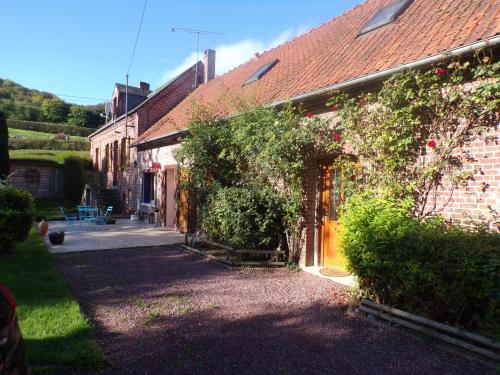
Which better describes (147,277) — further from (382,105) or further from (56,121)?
(56,121)

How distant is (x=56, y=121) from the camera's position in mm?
52656

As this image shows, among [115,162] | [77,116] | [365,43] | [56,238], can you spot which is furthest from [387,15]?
[77,116]

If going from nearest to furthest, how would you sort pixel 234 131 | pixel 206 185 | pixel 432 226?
1. pixel 432 226
2. pixel 234 131
3. pixel 206 185

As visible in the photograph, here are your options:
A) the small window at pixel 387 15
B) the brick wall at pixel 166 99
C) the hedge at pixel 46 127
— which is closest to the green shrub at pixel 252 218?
the small window at pixel 387 15

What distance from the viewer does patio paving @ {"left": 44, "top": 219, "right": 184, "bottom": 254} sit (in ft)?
32.1

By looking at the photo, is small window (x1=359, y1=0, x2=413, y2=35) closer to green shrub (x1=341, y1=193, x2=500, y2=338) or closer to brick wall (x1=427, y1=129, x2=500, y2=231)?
brick wall (x1=427, y1=129, x2=500, y2=231)

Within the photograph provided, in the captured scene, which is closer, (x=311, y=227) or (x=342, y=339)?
(x=342, y=339)

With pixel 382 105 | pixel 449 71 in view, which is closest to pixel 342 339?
pixel 382 105

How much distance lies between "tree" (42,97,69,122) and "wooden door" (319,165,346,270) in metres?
54.1

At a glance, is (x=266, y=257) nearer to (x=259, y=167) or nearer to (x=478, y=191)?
(x=259, y=167)

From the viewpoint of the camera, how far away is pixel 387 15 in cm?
824

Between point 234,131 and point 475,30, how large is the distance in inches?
198

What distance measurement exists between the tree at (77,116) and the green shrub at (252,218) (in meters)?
50.2

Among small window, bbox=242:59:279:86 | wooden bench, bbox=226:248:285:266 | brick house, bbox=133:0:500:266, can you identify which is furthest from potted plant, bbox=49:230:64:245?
small window, bbox=242:59:279:86
